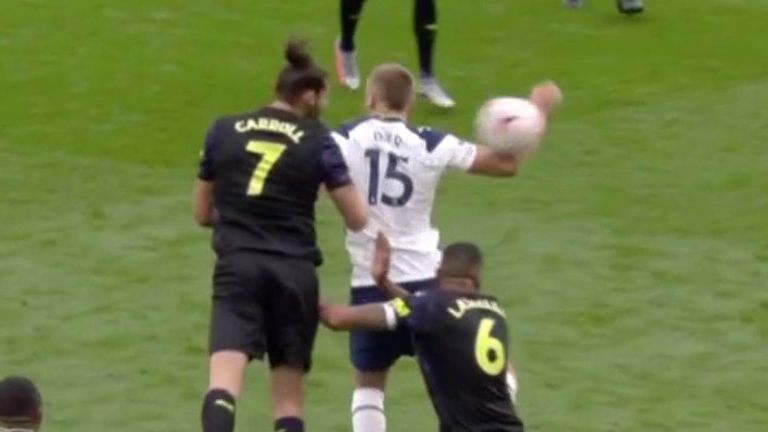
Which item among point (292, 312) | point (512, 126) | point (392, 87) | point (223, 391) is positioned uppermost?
point (392, 87)

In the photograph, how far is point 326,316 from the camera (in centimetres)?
757

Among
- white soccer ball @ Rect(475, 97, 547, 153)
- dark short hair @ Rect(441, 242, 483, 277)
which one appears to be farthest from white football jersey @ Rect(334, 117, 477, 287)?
dark short hair @ Rect(441, 242, 483, 277)

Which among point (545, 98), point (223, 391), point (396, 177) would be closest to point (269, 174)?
point (396, 177)

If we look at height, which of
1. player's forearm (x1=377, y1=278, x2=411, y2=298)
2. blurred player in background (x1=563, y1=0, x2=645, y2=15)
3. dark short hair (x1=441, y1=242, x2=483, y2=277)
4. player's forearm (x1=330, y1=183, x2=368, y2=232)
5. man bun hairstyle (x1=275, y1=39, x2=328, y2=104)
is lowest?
player's forearm (x1=377, y1=278, x2=411, y2=298)

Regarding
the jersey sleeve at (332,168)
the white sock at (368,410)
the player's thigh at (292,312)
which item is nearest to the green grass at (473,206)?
the white sock at (368,410)

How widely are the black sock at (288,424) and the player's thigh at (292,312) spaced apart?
21cm

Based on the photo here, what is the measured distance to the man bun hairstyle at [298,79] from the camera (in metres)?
7.55

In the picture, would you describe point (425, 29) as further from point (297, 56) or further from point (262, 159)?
point (262, 159)

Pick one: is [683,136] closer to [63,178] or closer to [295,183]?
[63,178]

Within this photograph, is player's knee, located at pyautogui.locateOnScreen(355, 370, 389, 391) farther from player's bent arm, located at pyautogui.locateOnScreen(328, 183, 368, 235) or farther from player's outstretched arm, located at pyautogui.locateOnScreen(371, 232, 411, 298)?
player's bent arm, located at pyautogui.locateOnScreen(328, 183, 368, 235)

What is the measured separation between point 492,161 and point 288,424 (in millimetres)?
1358

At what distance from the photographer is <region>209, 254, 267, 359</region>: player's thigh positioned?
7.48 m

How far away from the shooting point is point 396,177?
7797mm

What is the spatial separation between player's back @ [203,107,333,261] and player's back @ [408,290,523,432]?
0.78 m
